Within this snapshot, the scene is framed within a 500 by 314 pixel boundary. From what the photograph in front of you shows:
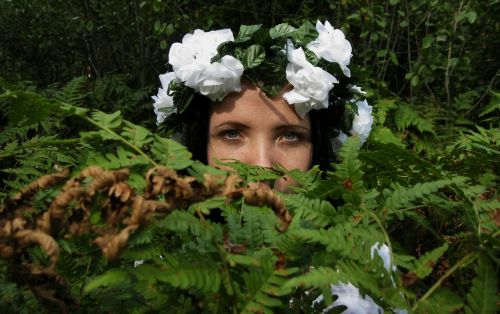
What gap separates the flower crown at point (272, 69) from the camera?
186 centimetres

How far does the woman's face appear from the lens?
1.81 metres

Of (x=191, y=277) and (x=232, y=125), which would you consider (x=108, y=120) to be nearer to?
(x=191, y=277)

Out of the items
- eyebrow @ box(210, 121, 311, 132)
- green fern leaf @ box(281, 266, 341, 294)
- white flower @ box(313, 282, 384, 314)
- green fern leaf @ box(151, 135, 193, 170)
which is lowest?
white flower @ box(313, 282, 384, 314)

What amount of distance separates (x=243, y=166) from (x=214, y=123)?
0.71 metres

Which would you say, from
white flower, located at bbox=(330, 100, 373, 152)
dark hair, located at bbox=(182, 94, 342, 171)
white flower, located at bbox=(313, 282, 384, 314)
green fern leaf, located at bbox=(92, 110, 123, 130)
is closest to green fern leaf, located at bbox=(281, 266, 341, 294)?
green fern leaf, located at bbox=(92, 110, 123, 130)

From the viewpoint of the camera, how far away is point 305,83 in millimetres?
1830

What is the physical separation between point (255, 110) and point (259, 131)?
8 centimetres

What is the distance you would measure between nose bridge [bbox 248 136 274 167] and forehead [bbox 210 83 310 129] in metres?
0.06

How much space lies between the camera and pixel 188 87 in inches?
81.5

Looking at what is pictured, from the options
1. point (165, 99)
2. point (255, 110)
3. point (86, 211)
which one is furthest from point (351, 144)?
point (165, 99)

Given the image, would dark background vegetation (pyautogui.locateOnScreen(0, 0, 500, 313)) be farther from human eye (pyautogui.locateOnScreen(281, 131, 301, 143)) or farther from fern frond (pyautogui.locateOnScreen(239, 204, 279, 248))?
human eye (pyautogui.locateOnScreen(281, 131, 301, 143))

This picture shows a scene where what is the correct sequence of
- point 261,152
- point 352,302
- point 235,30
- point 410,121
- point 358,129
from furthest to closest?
point 235,30, point 410,121, point 358,129, point 261,152, point 352,302

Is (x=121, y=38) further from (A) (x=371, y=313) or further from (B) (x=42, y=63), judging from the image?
(A) (x=371, y=313)

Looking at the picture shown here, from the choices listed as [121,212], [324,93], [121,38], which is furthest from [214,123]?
[121,38]
